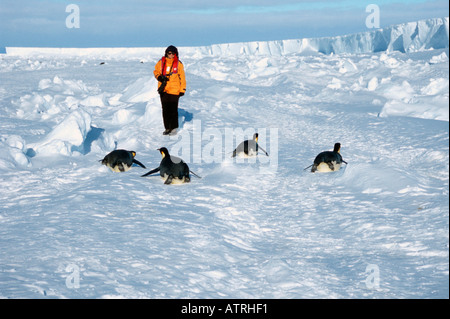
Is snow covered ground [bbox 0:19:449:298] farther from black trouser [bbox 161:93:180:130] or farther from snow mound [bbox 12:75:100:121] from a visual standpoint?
black trouser [bbox 161:93:180:130]

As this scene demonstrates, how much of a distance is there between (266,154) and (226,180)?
1508mm

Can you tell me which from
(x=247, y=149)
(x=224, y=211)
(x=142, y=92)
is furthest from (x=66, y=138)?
(x=142, y=92)

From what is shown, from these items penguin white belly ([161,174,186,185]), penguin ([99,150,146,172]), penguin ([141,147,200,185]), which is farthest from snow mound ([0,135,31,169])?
penguin white belly ([161,174,186,185])

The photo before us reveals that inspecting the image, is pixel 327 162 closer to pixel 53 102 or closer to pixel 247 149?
pixel 247 149

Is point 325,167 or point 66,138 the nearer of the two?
point 325,167

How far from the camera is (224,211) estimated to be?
4.32 m

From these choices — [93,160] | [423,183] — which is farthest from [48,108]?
[423,183]

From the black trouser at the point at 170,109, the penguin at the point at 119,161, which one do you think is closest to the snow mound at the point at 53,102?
the black trouser at the point at 170,109

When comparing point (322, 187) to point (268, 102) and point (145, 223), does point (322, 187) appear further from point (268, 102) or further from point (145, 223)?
point (268, 102)

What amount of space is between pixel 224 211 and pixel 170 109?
152 inches

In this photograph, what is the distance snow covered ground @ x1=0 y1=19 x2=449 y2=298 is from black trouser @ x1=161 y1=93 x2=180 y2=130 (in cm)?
26

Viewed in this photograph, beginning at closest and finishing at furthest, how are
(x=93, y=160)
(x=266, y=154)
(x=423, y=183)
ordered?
(x=423, y=183) < (x=93, y=160) < (x=266, y=154)

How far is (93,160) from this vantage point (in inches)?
246

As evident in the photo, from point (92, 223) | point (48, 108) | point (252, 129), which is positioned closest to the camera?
point (92, 223)
